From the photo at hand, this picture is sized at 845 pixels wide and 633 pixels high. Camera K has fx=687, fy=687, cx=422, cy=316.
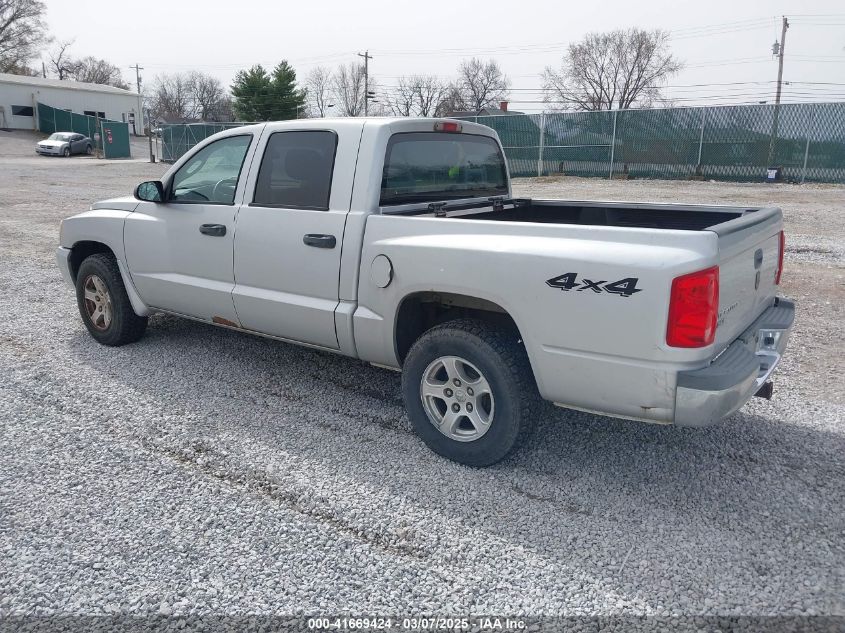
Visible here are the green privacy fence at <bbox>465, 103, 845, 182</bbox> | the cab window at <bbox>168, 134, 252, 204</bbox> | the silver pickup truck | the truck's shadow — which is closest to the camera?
the silver pickup truck

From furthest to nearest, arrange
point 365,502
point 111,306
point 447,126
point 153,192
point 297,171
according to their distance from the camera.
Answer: point 111,306 < point 153,192 < point 447,126 < point 297,171 < point 365,502

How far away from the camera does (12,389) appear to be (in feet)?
16.1

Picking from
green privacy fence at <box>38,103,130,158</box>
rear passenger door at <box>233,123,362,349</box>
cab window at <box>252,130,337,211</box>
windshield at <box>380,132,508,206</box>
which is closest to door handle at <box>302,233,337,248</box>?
rear passenger door at <box>233,123,362,349</box>

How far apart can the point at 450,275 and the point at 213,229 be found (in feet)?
6.67

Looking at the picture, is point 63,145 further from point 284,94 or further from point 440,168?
point 440,168

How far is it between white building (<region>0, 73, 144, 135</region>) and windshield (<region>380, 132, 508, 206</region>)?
205 ft

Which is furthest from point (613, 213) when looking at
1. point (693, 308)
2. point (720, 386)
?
point (720, 386)

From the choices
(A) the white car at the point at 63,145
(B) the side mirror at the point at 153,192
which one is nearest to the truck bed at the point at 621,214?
(B) the side mirror at the point at 153,192

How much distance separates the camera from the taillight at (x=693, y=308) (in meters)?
2.93

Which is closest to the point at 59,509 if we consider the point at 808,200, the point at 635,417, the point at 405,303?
the point at 405,303

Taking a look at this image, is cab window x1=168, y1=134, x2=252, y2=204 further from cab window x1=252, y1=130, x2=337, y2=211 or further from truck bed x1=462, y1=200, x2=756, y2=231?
truck bed x1=462, y1=200, x2=756, y2=231

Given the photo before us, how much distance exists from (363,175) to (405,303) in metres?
0.82

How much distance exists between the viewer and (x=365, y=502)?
3426mm

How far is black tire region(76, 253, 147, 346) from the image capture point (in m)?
5.59
